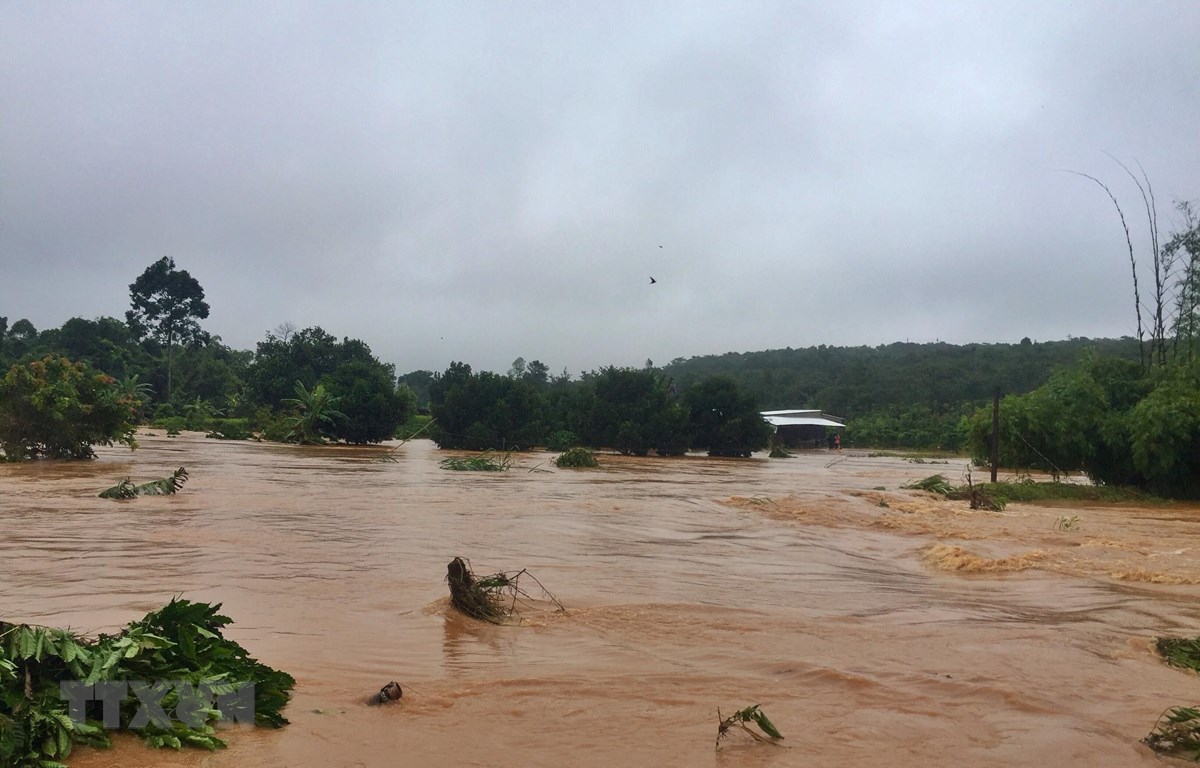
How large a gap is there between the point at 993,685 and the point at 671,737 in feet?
8.28

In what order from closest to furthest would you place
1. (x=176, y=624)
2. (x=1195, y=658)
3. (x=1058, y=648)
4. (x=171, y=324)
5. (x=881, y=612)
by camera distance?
1. (x=176, y=624)
2. (x=1195, y=658)
3. (x=1058, y=648)
4. (x=881, y=612)
5. (x=171, y=324)

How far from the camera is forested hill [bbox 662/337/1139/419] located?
6706 cm

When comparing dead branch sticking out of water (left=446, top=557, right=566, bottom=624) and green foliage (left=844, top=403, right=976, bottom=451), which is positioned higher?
green foliage (left=844, top=403, right=976, bottom=451)

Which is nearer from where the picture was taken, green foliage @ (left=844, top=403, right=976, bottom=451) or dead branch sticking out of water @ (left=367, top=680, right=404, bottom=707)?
dead branch sticking out of water @ (left=367, top=680, right=404, bottom=707)

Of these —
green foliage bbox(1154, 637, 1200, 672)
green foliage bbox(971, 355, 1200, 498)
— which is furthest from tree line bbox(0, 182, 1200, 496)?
green foliage bbox(1154, 637, 1200, 672)

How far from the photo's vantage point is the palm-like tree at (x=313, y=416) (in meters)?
43.8

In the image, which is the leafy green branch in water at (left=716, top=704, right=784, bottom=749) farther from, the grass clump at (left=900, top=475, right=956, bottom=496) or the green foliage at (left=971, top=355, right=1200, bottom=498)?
the green foliage at (left=971, top=355, right=1200, bottom=498)

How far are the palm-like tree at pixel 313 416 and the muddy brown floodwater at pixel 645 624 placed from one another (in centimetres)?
2789

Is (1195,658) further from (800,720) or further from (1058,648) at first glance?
(800,720)

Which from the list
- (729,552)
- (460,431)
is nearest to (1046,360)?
(460,431)

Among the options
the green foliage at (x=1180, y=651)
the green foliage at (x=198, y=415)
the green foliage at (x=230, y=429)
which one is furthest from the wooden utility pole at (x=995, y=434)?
the green foliage at (x=198, y=415)

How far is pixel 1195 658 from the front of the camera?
6.23 metres

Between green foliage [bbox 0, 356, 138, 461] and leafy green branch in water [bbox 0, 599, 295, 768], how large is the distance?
2291cm

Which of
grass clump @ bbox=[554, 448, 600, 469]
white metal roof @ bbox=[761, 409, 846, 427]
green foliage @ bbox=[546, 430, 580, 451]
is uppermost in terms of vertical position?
white metal roof @ bbox=[761, 409, 846, 427]
